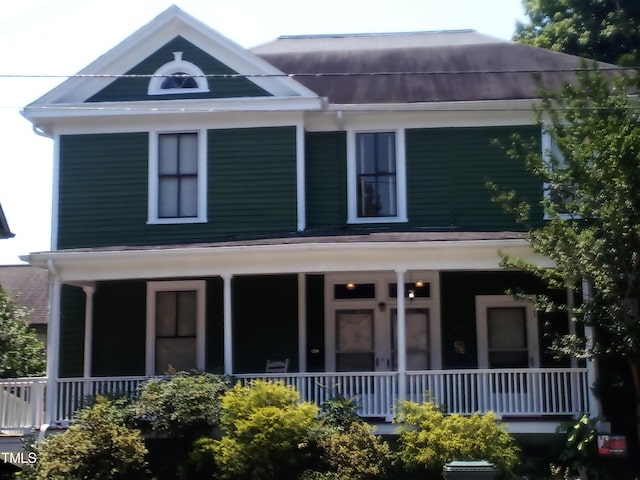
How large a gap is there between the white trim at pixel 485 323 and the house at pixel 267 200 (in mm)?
25

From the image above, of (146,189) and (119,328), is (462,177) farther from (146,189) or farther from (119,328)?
(119,328)

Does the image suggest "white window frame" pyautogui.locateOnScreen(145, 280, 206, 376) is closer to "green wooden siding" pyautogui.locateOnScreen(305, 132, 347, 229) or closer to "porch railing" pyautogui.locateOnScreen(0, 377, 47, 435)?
"porch railing" pyautogui.locateOnScreen(0, 377, 47, 435)

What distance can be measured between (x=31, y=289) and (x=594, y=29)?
22.0 metres

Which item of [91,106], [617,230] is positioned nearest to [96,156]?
[91,106]

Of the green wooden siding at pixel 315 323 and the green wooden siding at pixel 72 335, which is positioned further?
the green wooden siding at pixel 72 335

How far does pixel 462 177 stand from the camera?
1844cm

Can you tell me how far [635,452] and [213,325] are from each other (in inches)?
293

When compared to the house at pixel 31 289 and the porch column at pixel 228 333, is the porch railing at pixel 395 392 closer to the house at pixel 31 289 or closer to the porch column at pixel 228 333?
the porch column at pixel 228 333

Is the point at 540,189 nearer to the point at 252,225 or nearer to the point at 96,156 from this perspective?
the point at 252,225

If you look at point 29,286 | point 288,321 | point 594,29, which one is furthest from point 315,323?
point 29,286

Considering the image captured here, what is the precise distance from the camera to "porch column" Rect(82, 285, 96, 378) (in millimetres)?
18359

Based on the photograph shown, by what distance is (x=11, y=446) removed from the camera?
16750 mm

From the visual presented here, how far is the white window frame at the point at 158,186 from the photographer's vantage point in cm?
1838

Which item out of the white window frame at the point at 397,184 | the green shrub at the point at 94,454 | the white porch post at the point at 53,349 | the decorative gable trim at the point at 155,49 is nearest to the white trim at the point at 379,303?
the white window frame at the point at 397,184
